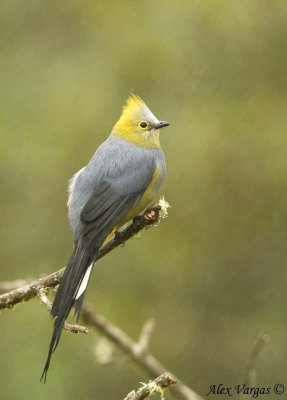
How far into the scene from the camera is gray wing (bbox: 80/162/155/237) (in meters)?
4.85

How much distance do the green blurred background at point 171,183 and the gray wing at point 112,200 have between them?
363 centimetres

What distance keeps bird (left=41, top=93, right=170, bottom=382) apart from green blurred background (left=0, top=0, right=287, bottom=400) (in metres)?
3.49

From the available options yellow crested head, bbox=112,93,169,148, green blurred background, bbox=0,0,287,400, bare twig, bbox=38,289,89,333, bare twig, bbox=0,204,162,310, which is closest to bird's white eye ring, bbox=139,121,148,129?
yellow crested head, bbox=112,93,169,148

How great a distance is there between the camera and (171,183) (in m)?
10.0

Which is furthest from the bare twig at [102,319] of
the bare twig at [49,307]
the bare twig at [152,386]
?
the bare twig at [152,386]

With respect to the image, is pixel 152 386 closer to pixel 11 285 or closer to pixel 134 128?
pixel 11 285

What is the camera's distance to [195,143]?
996cm

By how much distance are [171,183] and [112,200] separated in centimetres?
509

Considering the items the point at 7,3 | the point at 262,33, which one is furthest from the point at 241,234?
the point at 7,3

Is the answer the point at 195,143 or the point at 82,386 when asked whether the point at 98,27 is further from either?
the point at 82,386

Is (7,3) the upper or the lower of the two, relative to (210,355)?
upper

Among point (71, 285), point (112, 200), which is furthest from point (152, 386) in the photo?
point (112, 200)

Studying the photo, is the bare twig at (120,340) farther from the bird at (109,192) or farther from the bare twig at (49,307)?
the bare twig at (49,307)

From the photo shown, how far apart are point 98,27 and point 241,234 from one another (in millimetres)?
4509
